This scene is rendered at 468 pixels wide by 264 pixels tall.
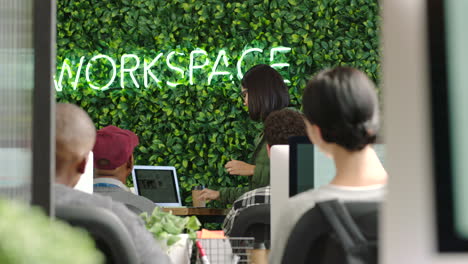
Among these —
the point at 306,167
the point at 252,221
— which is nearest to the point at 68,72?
the point at 252,221

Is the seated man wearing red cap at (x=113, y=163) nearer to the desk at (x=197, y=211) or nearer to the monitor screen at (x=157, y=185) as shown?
the desk at (x=197, y=211)

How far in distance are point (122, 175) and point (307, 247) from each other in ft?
6.84

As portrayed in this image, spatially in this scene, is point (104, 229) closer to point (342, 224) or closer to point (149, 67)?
point (342, 224)

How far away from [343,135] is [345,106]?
7 cm

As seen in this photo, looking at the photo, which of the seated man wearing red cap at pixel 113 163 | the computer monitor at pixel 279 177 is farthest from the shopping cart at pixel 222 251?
the seated man wearing red cap at pixel 113 163

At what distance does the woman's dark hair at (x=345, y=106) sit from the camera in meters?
1.67

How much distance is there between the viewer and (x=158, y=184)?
582cm

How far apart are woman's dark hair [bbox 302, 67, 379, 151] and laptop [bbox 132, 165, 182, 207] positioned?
410 centimetres

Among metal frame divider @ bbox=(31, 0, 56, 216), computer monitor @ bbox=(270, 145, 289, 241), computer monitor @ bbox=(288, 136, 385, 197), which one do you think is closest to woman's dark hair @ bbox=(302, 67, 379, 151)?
computer monitor @ bbox=(288, 136, 385, 197)

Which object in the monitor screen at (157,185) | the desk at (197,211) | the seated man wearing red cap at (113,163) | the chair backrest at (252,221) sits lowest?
the desk at (197,211)

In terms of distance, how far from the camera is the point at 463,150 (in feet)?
2.79

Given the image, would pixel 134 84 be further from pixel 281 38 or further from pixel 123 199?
pixel 123 199

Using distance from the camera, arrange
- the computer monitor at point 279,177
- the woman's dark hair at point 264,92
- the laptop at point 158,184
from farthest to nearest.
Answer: the laptop at point 158,184 → the woman's dark hair at point 264,92 → the computer monitor at point 279,177

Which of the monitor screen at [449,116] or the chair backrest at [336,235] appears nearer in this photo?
the monitor screen at [449,116]
